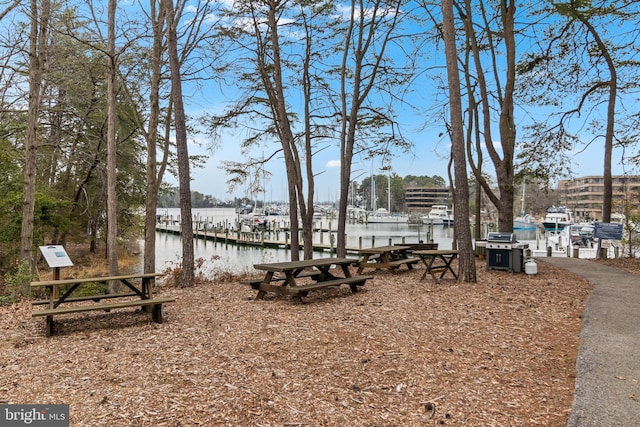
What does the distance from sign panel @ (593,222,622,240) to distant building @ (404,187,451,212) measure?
2769 inches

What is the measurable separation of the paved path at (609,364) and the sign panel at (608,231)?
6111 millimetres

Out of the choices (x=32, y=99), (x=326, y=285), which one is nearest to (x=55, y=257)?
(x=326, y=285)

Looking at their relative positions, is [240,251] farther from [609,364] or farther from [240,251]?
[609,364]

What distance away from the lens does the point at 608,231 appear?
1168 cm

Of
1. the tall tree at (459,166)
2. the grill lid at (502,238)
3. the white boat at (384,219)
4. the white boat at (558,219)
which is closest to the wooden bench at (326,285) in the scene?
the tall tree at (459,166)

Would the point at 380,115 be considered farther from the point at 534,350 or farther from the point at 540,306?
the point at 534,350

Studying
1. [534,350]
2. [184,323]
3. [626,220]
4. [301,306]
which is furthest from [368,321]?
[626,220]

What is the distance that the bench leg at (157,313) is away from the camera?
462 centimetres

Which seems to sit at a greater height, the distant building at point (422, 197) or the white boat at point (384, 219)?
the distant building at point (422, 197)

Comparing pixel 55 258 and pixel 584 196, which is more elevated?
pixel 584 196

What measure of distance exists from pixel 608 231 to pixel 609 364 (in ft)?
33.1

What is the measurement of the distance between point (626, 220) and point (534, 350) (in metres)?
11.9

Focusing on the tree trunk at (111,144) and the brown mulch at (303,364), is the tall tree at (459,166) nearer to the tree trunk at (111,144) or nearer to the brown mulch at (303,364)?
the brown mulch at (303,364)

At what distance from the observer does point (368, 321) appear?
182 inches
